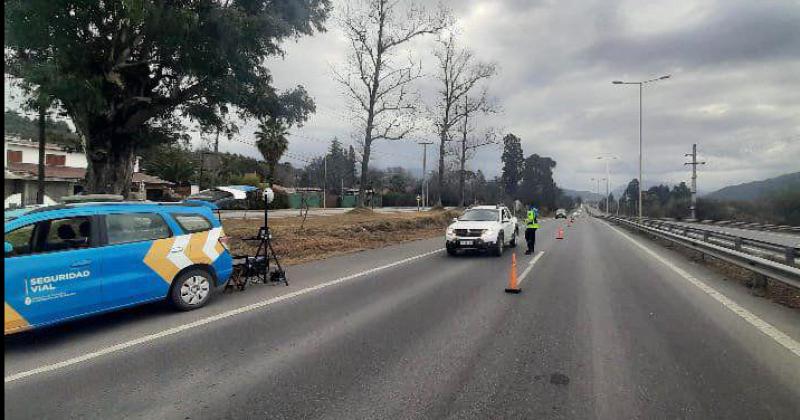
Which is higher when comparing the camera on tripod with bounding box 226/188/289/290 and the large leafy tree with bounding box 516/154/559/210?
the large leafy tree with bounding box 516/154/559/210

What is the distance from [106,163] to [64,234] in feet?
48.9

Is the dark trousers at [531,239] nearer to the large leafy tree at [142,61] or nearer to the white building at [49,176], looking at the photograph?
the large leafy tree at [142,61]

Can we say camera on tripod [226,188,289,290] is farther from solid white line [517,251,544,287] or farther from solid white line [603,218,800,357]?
solid white line [603,218,800,357]

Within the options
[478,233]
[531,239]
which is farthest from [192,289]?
[531,239]

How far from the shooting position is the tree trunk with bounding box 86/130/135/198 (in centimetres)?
1823

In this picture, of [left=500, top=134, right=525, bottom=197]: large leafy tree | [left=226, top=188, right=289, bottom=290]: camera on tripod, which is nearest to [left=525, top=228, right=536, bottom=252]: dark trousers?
[left=226, top=188, right=289, bottom=290]: camera on tripod

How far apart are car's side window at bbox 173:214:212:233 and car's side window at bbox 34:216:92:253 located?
1290mm

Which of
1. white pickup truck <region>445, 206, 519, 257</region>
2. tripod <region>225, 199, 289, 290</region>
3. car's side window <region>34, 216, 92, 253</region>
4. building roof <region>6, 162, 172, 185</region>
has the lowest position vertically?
tripod <region>225, 199, 289, 290</region>

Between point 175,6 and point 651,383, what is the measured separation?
17.6 m

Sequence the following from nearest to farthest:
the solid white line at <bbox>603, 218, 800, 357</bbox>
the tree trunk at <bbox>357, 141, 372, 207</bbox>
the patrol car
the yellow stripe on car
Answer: the yellow stripe on car < the patrol car < the solid white line at <bbox>603, 218, 800, 357</bbox> < the tree trunk at <bbox>357, 141, 372, 207</bbox>

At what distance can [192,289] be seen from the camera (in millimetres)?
7004

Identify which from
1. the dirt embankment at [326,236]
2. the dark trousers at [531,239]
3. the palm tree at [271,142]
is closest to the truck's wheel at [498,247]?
the dark trousers at [531,239]

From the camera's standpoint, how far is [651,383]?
4152mm

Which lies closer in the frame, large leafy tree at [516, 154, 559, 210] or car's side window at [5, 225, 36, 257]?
car's side window at [5, 225, 36, 257]
